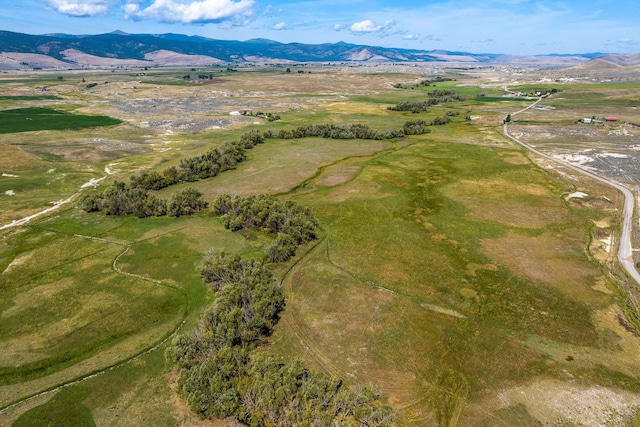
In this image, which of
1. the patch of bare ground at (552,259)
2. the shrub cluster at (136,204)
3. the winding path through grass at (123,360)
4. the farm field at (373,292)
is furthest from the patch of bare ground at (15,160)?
the patch of bare ground at (552,259)

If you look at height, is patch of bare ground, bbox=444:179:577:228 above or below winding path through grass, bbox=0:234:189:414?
above

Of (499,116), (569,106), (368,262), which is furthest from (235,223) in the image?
(569,106)

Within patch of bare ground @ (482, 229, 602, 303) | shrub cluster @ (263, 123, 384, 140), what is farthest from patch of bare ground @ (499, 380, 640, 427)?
shrub cluster @ (263, 123, 384, 140)

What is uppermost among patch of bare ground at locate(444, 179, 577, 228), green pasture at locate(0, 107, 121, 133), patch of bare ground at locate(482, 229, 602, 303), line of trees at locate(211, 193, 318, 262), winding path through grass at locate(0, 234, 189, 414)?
green pasture at locate(0, 107, 121, 133)

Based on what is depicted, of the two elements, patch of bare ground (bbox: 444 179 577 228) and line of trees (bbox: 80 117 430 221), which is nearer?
patch of bare ground (bbox: 444 179 577 228)

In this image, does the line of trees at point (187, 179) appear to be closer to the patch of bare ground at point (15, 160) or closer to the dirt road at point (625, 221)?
the patch of bare ground at point (15, 160)

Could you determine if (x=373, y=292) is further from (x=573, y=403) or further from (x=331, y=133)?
(x=331, y=133)

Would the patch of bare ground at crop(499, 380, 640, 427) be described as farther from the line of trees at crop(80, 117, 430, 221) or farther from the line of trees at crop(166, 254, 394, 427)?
the line of trees at crop(80, 117, 430, 221)
